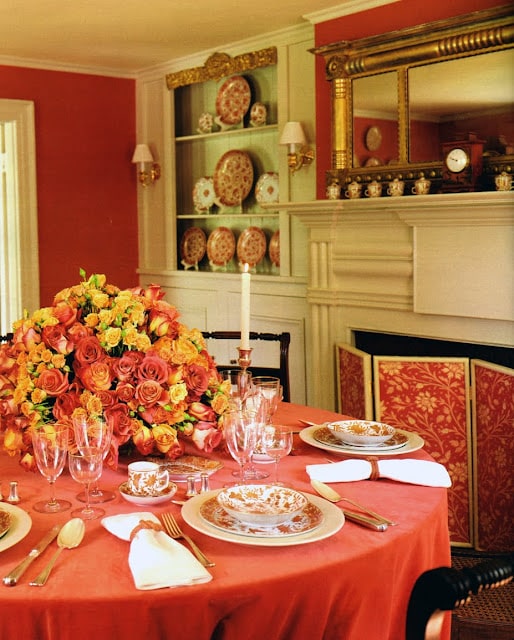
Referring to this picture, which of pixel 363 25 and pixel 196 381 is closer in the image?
pixel 196 381

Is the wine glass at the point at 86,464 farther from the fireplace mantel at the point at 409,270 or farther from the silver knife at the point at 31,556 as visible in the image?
the fireplace mantel at the point at 409,270

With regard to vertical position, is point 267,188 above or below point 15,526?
above

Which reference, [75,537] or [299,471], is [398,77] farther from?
[75,537]

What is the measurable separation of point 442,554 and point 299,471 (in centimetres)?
36

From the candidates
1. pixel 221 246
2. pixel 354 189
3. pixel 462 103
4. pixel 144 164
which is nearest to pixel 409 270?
pixel 354 189

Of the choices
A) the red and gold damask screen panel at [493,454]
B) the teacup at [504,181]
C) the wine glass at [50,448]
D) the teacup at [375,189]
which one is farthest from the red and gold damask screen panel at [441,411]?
the wine glass at [50,448]

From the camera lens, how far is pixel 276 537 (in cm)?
138

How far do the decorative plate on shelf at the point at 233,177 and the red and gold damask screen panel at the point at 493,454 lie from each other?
220 centimetres

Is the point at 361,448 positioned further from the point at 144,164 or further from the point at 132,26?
the point at 144,164

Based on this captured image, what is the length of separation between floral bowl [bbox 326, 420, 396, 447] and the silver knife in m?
0.77

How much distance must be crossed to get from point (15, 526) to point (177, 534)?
290 millimetres

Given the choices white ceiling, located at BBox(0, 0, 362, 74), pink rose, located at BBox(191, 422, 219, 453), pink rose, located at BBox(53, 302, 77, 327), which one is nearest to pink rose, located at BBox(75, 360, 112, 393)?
pink rose, located at BBox(53, 302, 77, 327)

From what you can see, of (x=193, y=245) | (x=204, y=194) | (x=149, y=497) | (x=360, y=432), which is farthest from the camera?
(x=193, y=245)

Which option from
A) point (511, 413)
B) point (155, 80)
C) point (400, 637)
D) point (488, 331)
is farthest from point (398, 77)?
point (400, 637)
